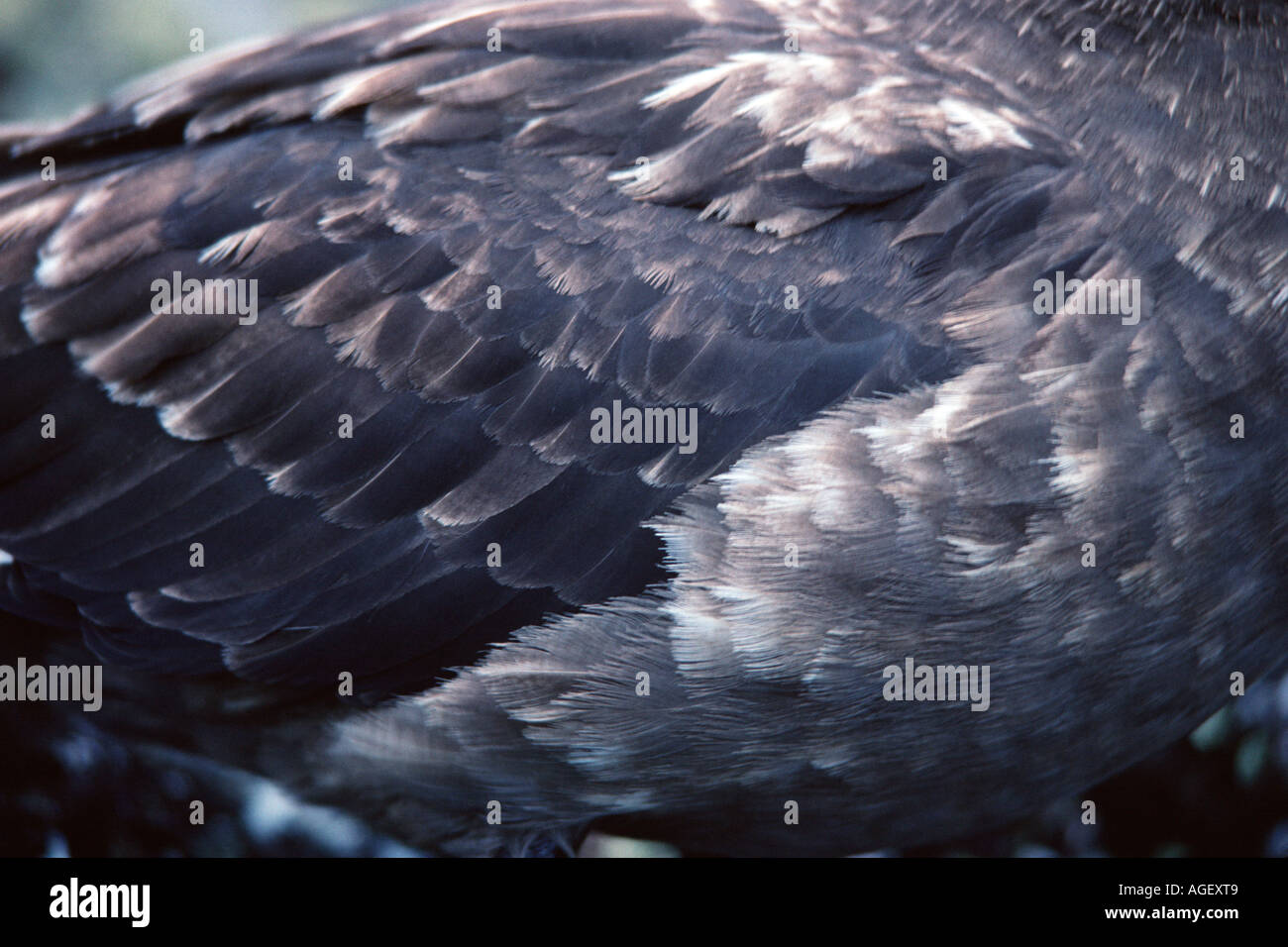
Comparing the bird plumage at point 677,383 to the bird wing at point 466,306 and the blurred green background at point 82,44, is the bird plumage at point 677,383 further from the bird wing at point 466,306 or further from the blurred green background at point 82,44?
the blurred green background at point 82,44

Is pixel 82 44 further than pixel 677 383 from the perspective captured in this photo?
Yes

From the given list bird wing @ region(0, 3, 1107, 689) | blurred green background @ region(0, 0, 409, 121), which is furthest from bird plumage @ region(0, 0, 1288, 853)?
blurred green background @ region(0, 0, 409, 121)

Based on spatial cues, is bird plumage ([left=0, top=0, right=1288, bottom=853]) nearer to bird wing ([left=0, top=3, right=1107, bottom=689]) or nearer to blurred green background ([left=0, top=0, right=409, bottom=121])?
bird wing ([left=0, top=3, right=1107, bottom=689])

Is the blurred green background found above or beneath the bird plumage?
above

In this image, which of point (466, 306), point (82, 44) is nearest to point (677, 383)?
point (466, 306)

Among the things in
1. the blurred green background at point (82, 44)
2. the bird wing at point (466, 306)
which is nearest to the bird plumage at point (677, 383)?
the bird wing at point (466, 306)

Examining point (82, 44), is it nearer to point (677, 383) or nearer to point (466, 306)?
point (466, 306)
